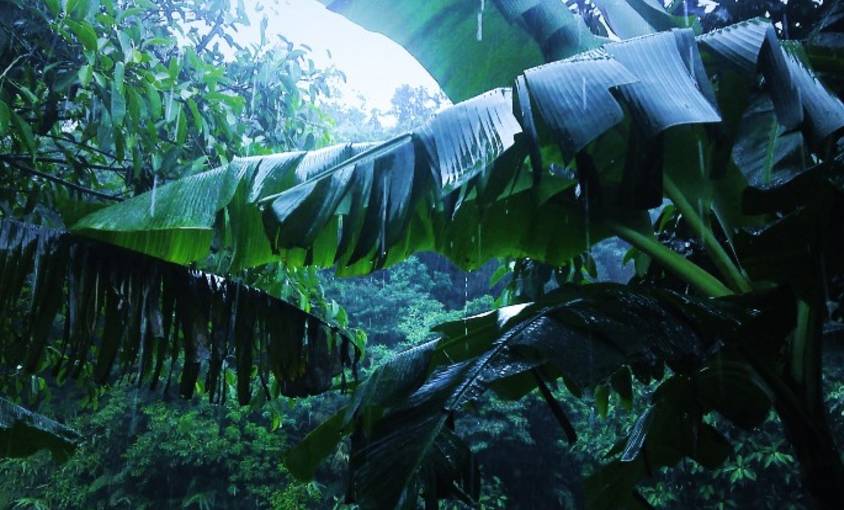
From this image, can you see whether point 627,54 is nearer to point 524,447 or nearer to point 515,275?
point 515,275

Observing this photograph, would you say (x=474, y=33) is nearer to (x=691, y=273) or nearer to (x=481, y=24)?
(x=481, y=24)

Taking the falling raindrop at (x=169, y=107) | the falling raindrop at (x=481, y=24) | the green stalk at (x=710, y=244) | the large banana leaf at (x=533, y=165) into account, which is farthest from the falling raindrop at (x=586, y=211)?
the falling raindrop at (x=169, y=107)

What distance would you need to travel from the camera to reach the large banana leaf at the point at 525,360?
47.3 inches

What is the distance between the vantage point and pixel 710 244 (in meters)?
1.59

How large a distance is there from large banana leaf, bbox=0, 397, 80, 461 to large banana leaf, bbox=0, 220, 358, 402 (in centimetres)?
30

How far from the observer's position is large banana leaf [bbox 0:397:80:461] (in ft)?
6.08

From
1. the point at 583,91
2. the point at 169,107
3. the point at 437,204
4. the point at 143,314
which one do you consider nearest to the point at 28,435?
the point at 143,314

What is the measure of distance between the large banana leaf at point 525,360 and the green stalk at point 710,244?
8cm

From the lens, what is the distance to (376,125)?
12414mm

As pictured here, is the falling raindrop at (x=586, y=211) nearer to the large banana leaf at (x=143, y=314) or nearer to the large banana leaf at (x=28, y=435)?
the large banana leaf at (x=143, y=314)

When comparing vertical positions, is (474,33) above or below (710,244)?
above

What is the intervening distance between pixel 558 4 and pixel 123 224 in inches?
44.3

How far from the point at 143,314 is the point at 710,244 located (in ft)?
3.98

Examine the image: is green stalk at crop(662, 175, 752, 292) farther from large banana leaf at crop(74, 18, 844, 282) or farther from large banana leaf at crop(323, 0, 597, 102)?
large banana leaf at crop(323, 0, 597, 102)
